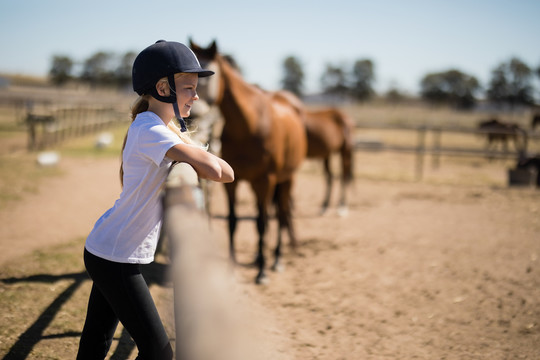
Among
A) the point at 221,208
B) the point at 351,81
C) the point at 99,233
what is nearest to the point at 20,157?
the point at 221,208

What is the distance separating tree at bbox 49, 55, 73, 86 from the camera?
3573 inches

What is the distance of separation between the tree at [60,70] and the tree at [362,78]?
227ft

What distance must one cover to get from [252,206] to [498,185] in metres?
6.58

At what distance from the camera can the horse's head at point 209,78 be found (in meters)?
3.71

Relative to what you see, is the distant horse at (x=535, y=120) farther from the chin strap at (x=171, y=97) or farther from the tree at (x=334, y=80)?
the tree at (x=334, y=80)

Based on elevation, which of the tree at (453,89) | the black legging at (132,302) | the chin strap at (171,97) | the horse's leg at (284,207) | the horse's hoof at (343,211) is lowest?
the horse's hoof at (343,211)

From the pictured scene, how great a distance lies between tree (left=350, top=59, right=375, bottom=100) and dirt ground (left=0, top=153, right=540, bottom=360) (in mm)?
85809

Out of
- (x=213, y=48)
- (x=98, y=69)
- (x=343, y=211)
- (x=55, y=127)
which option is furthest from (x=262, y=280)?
(x=98, y=69)

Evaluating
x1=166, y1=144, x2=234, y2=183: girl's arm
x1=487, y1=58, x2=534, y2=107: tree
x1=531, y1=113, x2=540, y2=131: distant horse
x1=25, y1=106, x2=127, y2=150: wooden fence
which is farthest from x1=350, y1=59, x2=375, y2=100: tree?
x1=166, y1=144, x2=234, y2=183: girl's arm

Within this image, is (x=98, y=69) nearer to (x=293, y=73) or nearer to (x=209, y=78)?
(x=293, y=73)

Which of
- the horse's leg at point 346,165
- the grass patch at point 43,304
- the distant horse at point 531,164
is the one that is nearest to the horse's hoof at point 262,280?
the grass patch at point 43,304

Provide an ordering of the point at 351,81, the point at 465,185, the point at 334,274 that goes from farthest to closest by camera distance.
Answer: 1. the point at 351,81
2. the point at 465,185
3. the point at 334,274

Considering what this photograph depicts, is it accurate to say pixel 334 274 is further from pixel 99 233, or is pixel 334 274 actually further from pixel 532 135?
pixel 532 135

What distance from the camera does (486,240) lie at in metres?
5.40
